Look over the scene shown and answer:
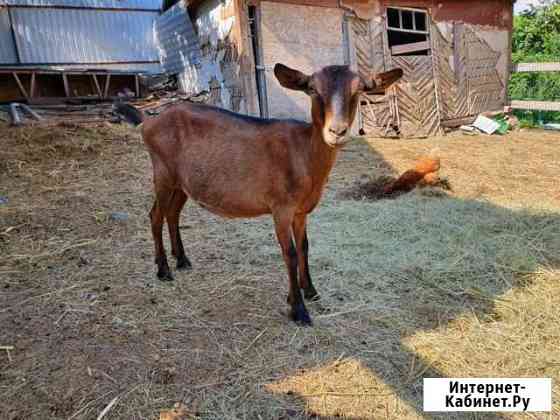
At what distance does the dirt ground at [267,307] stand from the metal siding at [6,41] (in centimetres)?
989

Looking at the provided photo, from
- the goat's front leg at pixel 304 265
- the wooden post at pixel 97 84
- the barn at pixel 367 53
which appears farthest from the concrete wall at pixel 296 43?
the goat's front leg at pixel 304 265

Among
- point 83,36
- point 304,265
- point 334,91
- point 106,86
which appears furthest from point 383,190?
point 83,36

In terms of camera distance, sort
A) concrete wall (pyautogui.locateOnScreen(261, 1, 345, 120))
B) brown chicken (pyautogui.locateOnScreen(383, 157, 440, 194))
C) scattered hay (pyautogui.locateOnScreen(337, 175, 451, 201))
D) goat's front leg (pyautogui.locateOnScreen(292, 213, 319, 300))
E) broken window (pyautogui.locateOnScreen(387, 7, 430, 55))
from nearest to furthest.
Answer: goat's front leg (pyautogui.locateOnScreen(292, 213, 319, 300)) < scattered hay (pyautogui.locateOnScreen(337, 175, 451, 201)) < brown chicken (pyautogui.locateOnScreen(383, 157, 440, 194)) < concrete wall (pyautogui.locateOnScreen(261, 1, 345, 120)) < broken window (pyautogui.locateOnScreen(387, 7, 430, 55))

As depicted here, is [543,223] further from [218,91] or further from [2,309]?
[218,91]

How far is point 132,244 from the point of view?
14.3ft

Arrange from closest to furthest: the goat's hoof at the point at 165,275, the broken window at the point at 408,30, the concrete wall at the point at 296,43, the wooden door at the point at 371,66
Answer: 1. the goat's hoof at the point at 165,275
2. the concrete wall at the point at 296,43
3. the wooden door at the point at 371,66
4. the broken window at the point at 408,30

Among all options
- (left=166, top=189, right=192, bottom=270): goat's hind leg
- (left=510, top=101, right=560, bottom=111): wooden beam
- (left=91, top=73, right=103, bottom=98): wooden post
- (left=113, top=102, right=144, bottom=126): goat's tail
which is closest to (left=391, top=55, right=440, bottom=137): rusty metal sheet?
(left=510, top=101, right=560, bottom=111): wooden beam

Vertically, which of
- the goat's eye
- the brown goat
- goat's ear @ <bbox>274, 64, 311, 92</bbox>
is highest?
goat's ear @ <bbox>274, 64, 311, 92</bbox>

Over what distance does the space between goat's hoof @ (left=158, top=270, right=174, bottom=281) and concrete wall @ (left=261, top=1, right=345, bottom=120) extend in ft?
20.0

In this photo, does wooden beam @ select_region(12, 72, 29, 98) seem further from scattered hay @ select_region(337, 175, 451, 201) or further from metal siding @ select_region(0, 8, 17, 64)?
scattered hay @ select_region(337, 175, 451, 201)

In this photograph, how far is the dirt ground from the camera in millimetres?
2277

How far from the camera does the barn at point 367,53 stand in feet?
28.8

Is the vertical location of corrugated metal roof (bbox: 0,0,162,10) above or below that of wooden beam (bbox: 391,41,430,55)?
above

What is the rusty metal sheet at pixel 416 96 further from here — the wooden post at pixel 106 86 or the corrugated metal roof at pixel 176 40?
the wooden post at pixel 106 86
